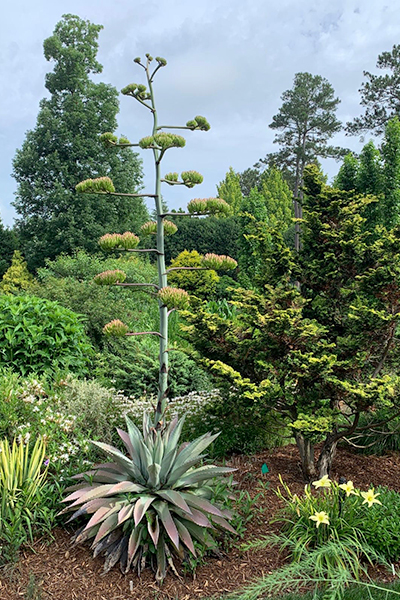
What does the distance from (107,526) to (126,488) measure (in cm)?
23

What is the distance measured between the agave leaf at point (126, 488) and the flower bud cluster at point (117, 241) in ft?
4.80

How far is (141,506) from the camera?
290 centimetres

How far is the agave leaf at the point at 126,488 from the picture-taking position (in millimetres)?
2979

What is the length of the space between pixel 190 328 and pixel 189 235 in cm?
1704

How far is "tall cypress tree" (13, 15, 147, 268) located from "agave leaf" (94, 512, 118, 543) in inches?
672

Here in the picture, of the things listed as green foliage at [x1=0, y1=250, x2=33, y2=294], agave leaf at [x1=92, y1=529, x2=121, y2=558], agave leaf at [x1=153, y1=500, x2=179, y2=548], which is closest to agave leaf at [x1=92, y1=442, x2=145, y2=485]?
agave leaf at [x1=153, y1=500, x2=179, y2=548]

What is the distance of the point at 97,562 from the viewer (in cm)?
299

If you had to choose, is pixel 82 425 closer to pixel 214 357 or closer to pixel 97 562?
pixel 214 357

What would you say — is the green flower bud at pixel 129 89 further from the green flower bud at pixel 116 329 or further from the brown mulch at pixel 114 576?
the brown mulch at pixel 114 576

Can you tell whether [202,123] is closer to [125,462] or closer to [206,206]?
[206,206]

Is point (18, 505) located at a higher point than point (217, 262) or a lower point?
lower

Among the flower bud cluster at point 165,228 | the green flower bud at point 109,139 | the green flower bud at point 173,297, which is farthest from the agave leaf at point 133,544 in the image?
the green flower bud at point 109,139

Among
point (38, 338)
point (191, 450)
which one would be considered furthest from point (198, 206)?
point (38, 338)

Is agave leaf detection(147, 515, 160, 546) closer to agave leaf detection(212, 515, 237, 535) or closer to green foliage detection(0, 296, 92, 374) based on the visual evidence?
agave leaf detection(212, 515, 237, 535)
